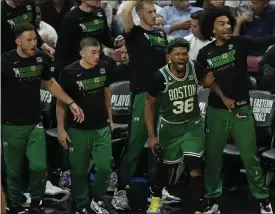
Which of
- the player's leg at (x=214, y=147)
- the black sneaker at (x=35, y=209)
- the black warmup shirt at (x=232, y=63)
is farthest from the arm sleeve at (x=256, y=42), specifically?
the black sneaker at (x=35, y=209)

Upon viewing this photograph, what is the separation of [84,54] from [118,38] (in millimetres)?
732

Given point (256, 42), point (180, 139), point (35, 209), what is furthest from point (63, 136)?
point (256, 42)

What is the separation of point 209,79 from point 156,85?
0.55 m

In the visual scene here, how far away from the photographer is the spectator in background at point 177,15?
948 centimetres

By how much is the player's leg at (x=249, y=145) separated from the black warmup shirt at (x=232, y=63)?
0.17m

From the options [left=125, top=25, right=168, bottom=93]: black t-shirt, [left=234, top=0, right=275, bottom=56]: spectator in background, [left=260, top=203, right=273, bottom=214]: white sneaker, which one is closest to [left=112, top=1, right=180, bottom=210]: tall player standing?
[left=125, top=25, right=168, bottom=93]: black t-shirt

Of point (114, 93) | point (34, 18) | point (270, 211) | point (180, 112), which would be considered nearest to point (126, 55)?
point (114, 93)

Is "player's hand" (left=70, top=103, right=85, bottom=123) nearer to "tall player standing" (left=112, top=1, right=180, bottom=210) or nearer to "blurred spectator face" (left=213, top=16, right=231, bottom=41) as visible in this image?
"tall player standing" (left=112, top=1, right=180, bottom=210)

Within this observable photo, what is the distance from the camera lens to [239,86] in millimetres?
7504

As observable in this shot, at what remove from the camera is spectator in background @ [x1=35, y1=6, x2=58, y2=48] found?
9.37 meters

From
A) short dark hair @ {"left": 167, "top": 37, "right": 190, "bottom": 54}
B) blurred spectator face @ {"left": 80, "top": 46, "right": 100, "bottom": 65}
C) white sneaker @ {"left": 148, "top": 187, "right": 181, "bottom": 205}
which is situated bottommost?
white sneaker @ {"left": 148, "top": 187, "right": 181, "bottom": 205}

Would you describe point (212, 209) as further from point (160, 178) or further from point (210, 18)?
point (210, 18)

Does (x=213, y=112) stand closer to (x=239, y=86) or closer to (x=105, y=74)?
(x=239, y=86)

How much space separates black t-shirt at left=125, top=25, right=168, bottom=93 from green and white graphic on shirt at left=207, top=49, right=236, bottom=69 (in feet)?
2.27
